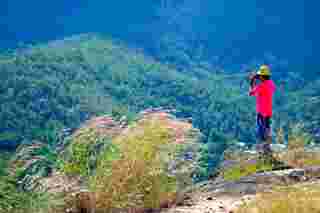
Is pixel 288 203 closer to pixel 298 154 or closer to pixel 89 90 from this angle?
pixel 298 154

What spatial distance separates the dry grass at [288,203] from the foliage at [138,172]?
1.23m

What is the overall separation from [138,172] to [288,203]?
1.86m

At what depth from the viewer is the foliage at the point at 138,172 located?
5789 mm

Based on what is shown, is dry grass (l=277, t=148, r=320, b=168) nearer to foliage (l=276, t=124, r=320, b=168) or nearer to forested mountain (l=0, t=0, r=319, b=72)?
foliage (l=276, t=124, r=320, b=168)

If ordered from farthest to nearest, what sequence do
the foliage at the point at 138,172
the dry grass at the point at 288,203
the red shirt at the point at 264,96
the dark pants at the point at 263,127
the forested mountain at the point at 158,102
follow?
the red shirt at the point at 264,96 → the dark pants at the point at 263,127 → the forested mountain at the point at 158,102 → the foliage at the point at 138,172 → the dry grass at the point at 288,203

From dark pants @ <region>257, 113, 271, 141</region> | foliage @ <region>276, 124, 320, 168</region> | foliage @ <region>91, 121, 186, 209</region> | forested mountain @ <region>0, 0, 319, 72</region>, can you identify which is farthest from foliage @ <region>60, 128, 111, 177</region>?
forested mountain @ <region>0, 0, 319, 72</region>

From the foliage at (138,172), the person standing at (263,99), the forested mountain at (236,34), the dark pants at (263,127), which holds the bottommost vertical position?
the foliage at (138,172)

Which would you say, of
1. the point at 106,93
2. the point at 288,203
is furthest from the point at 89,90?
the point at 288,203

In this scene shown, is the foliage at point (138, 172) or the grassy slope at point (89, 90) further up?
the grassy slope at point (89, 90)

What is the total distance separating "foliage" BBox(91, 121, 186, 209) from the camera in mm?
5789

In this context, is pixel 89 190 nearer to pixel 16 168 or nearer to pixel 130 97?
pixel 16 168

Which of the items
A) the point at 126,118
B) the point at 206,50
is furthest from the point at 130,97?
the point at 126,118

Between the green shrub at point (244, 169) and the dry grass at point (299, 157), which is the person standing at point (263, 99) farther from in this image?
the dry grass at point (299, 157)

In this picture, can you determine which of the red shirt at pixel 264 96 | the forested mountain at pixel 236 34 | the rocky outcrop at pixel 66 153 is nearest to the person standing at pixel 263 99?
the red shirt at pixel 264 96
